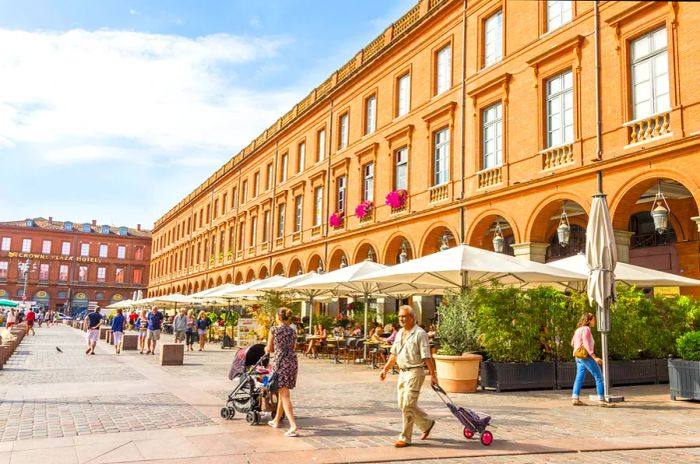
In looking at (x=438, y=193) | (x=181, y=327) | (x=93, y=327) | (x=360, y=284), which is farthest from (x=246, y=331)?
(x=438, y=193)

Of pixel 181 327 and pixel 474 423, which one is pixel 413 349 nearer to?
pixel 474 423

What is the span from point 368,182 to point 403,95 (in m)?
4.11

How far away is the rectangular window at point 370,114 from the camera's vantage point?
87.3ft

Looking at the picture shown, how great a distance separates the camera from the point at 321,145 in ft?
104

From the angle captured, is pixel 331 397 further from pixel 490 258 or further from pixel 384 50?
pixel 384 50

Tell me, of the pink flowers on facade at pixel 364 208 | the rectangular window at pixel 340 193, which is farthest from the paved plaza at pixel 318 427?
the rectangular window at pixel 340 193

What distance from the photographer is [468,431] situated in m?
6.84

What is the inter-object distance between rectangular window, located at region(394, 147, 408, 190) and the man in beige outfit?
673 inches

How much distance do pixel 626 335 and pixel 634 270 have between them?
1914 mm

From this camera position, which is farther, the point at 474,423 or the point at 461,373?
the point at 461,373

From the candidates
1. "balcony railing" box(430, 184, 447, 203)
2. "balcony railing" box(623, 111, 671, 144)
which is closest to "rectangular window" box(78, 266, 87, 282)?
"balcony railing" box(430, 184, 447, 203)

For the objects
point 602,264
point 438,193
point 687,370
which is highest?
point 438,193

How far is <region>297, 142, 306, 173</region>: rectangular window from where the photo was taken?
33.9 metres

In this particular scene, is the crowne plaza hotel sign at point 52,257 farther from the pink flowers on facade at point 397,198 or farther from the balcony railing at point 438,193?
the balcony railing at point 438,193
